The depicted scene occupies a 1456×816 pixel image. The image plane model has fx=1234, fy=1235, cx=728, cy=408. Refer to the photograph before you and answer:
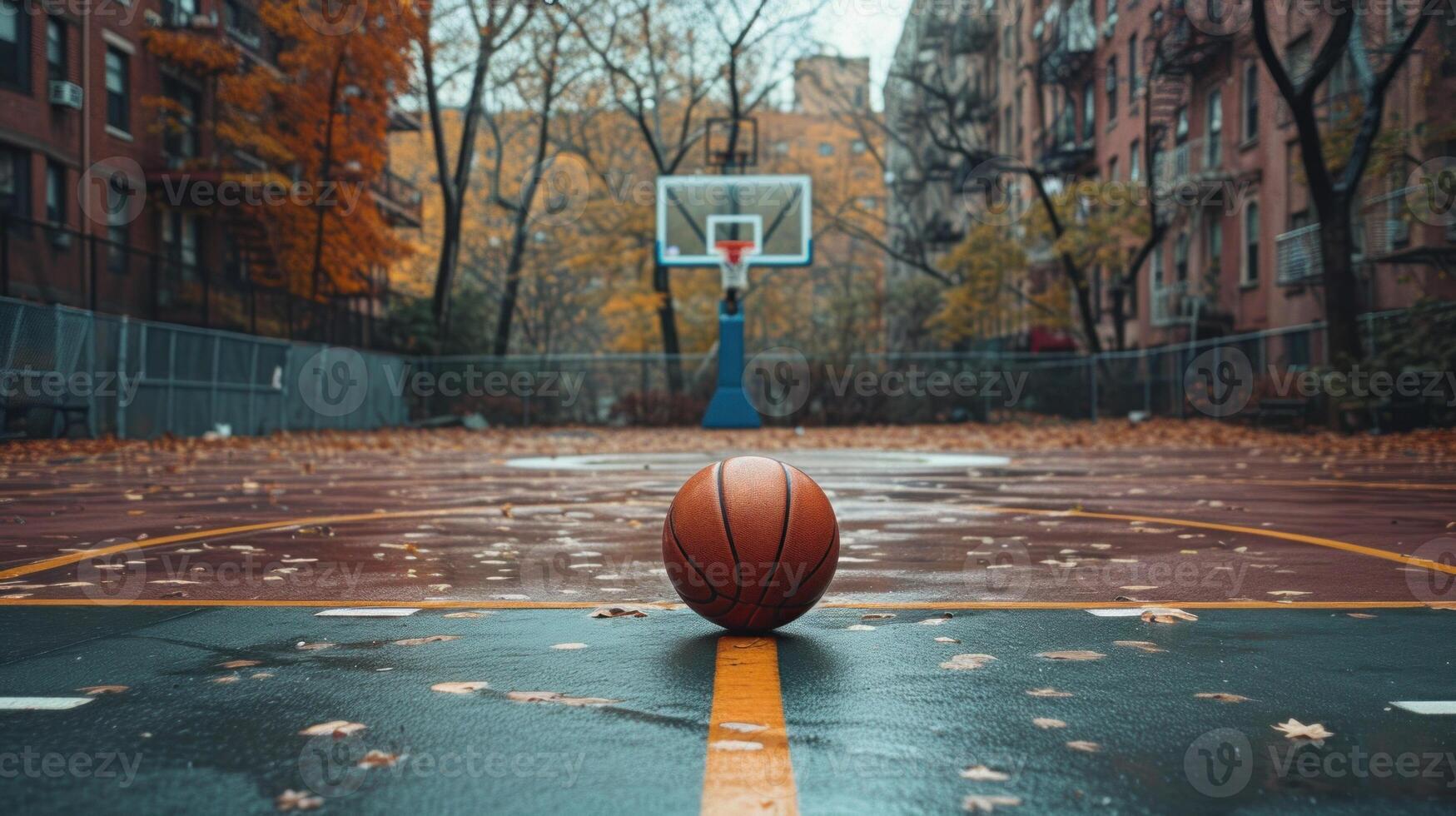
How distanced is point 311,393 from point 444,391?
19.5 ft

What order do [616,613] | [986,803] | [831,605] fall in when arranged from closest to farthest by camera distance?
[986,803], [616,613], [831,605]

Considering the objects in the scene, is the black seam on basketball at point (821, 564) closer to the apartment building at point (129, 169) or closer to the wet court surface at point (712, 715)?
the wet court surface at point (712, 715)

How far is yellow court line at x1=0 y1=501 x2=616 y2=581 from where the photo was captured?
663 cm

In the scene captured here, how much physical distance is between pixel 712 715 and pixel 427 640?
5.02ft

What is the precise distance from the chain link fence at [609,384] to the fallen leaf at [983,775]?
65.1ft

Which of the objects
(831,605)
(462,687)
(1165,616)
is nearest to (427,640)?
(462,687)

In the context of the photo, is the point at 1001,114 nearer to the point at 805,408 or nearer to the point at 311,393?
the point at 805,408

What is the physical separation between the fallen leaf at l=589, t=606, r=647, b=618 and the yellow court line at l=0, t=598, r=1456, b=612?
4.5 inches

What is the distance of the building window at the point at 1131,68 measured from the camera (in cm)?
3747

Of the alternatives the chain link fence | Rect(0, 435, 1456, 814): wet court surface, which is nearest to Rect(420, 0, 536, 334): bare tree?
the chain link fence

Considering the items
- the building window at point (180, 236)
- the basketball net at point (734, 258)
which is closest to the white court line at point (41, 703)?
the basketball net at point (734, 258)

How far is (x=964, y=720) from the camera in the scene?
345cm

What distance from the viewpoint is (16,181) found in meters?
25.2

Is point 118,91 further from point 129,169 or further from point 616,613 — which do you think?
point 616,613
